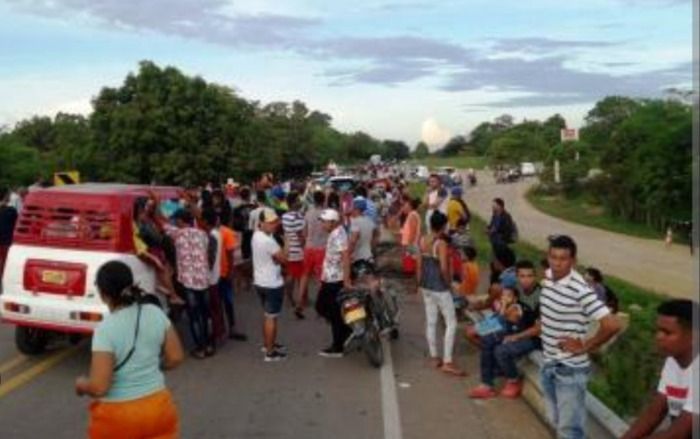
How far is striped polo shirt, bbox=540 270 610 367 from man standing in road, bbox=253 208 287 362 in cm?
460

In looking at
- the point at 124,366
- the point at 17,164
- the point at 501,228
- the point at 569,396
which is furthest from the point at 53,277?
the point at 17,164

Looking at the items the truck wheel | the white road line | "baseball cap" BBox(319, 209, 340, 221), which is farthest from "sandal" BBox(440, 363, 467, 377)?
the truck wheel

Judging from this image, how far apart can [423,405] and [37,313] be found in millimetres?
4013

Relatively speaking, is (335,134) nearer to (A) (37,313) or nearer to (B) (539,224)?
(B) (539,224)

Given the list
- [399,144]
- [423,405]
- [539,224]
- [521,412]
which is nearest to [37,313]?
[423,405]

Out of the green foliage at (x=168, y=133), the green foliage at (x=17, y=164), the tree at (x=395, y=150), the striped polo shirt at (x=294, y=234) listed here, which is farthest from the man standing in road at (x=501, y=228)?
the tree at (x=395, y=150)

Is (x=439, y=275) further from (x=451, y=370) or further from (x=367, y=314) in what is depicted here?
(x=451, y=370)

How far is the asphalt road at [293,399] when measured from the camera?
26.6 feet

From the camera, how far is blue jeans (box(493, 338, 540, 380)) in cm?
885

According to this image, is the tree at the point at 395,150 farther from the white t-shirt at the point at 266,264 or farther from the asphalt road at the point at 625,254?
the white t-shirt at the point at 266,264

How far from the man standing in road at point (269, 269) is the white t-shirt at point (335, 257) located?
1.84 ft

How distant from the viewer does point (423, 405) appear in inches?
352

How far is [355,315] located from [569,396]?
4005 mm

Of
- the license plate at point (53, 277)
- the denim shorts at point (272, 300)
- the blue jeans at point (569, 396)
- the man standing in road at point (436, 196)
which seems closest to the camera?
the blue jeans at point (569, 396)
